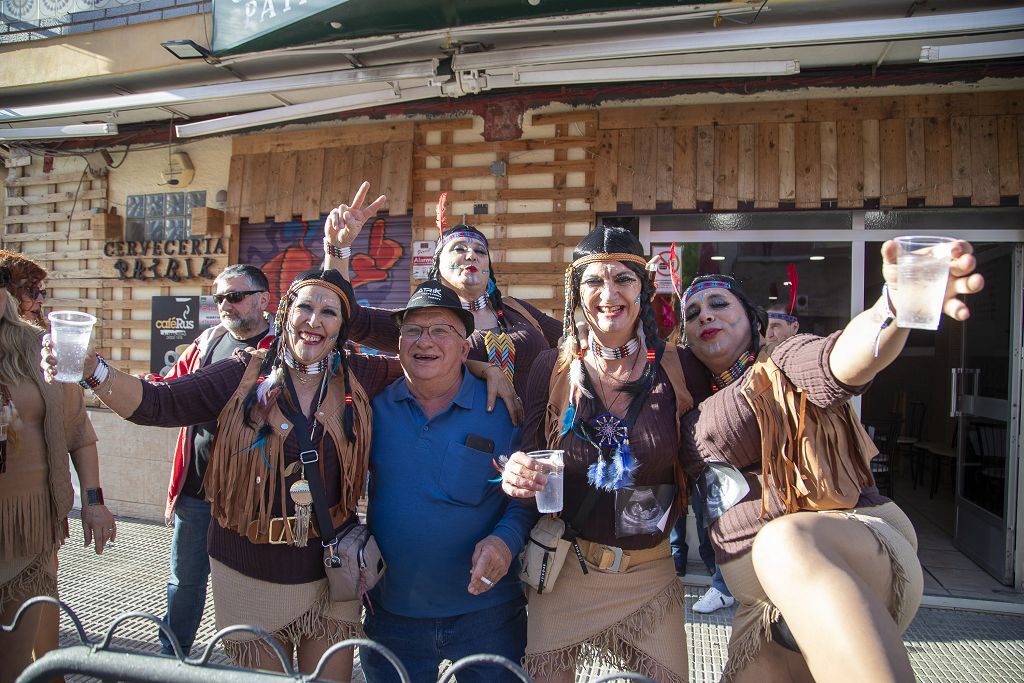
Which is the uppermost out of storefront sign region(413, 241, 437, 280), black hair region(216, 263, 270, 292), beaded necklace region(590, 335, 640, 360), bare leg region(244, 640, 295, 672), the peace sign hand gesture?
storefront sign region(413, 241, 437, 280)

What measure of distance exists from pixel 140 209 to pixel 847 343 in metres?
7.13

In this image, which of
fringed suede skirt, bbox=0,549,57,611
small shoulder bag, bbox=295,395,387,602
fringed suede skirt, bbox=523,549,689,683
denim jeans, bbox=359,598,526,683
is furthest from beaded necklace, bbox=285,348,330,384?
fringed suede skirt, bbox=0,549,57,611

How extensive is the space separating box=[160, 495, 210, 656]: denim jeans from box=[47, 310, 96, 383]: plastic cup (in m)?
1.53

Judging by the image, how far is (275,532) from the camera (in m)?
2.17

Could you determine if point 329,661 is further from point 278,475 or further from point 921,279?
point 921,279

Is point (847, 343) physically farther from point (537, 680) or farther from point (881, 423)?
point (881, 423)

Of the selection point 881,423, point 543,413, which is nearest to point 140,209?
point 543,413

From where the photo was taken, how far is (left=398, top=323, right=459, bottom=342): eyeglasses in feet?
7.47

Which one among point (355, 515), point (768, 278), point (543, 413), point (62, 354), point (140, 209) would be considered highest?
point (140, 209)

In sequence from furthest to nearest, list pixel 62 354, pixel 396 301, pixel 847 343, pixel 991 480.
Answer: pixel 396 301
pixel 991 480
pixel 62 354
pixel 847 343

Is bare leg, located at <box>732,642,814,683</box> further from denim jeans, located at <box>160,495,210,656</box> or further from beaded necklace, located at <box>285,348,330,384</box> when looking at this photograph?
denim jeans, located at <box>160,495,210,656</box>

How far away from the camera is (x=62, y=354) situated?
190cm

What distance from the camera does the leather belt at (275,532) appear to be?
2162mm

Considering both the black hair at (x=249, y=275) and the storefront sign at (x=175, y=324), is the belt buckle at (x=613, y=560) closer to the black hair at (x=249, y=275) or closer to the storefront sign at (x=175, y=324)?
the black hair at (x=249, y=275)
